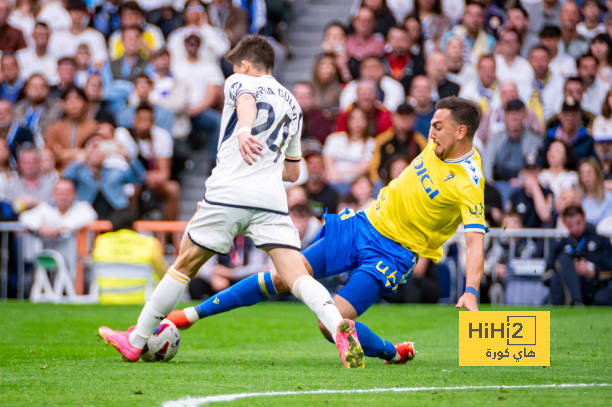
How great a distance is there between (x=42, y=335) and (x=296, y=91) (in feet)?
24.1

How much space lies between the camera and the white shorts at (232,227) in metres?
6.84

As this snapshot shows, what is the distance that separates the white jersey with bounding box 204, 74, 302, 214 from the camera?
682 centimetres

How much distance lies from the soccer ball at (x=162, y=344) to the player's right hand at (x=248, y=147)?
1.47 metres

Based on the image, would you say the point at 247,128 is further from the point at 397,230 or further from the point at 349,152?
the point at 349,152

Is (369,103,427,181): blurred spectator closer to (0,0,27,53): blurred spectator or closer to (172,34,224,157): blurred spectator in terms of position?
(172,34,224,157): blurred spectator

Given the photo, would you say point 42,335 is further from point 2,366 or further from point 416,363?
point 416,363

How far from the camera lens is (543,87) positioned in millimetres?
16125

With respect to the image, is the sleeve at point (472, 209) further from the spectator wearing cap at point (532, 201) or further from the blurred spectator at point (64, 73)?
the blurred spectator at point (64, 73)

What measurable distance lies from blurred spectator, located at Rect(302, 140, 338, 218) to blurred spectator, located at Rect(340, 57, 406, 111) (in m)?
1.68

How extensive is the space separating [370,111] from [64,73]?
17.3 ft

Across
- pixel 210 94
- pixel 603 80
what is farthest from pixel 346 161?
pixel 603 80

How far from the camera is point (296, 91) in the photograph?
51.9ft

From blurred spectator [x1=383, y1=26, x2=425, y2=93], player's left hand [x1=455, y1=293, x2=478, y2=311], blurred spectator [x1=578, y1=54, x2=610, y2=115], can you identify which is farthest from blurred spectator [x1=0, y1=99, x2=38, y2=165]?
player's left hand [x1=455, y1=293, x2=478, y2=311]

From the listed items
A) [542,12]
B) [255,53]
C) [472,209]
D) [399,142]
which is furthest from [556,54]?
[255,53]
